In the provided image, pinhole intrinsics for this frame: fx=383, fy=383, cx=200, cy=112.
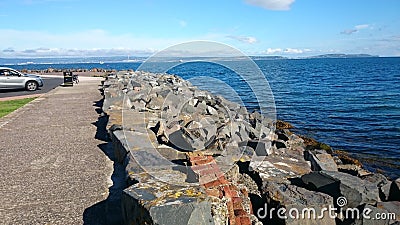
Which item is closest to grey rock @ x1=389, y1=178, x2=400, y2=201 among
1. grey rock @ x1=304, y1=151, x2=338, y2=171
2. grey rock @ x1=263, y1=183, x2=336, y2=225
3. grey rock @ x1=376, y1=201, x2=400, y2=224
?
grey rock @ x1=376, y1=201, x2=400, y2=224

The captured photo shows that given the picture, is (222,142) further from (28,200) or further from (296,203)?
(28,200)

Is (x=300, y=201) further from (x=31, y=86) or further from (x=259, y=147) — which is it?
(x=31, y=86)

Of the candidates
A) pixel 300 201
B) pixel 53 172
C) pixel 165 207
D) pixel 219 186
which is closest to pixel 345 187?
pixel 300 201

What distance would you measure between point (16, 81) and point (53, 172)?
18.7 meters

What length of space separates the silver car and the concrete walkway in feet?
42.8

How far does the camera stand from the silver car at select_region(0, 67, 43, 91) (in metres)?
22.1

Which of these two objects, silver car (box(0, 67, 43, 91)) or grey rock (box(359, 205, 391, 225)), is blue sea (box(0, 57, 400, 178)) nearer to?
grey rock (box(359, 205, 391, 225))

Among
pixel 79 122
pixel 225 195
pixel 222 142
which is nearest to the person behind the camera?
pixel 225 195

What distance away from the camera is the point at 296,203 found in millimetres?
4285

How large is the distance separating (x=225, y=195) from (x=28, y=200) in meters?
2.60

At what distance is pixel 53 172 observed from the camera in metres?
5.93

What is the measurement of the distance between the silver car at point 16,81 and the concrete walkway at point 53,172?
1303 centimetres

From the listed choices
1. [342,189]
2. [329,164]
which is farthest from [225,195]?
Result: [329,164]

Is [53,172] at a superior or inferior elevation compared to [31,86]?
superior
